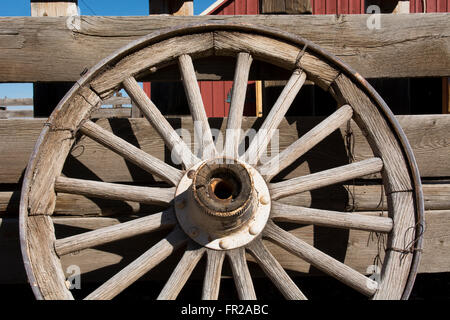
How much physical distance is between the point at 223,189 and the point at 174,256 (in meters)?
0.64

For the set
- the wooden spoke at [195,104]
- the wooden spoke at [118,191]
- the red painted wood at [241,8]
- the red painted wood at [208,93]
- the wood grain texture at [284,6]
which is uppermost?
the red painted wood at [241,8]

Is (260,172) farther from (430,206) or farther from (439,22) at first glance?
(439,22)

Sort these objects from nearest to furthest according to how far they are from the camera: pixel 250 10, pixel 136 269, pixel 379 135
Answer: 1. pixel 136 269
2. pixel 379 135
3. pixel 250 10

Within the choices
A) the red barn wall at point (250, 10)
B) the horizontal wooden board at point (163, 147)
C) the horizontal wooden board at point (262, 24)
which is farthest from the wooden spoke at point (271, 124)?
the red barn wall at point (250, 10)

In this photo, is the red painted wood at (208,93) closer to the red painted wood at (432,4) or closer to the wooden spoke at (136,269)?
the red painted wood at (432,4)

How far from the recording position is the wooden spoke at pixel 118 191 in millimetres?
1492

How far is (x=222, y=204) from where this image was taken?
1.21 metres

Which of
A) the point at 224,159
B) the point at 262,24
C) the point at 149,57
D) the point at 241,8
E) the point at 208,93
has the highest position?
the point at 241,8

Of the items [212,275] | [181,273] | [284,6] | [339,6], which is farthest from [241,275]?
[339,6]

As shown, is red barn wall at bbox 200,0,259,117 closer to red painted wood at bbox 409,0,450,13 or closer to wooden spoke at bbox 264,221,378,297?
red painted wood at bbox 409,0,450,13

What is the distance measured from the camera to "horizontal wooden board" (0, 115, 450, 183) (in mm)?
1780

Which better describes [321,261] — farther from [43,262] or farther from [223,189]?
[43,262]

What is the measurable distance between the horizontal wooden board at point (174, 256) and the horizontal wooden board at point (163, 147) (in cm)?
24

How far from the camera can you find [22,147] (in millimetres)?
1782
